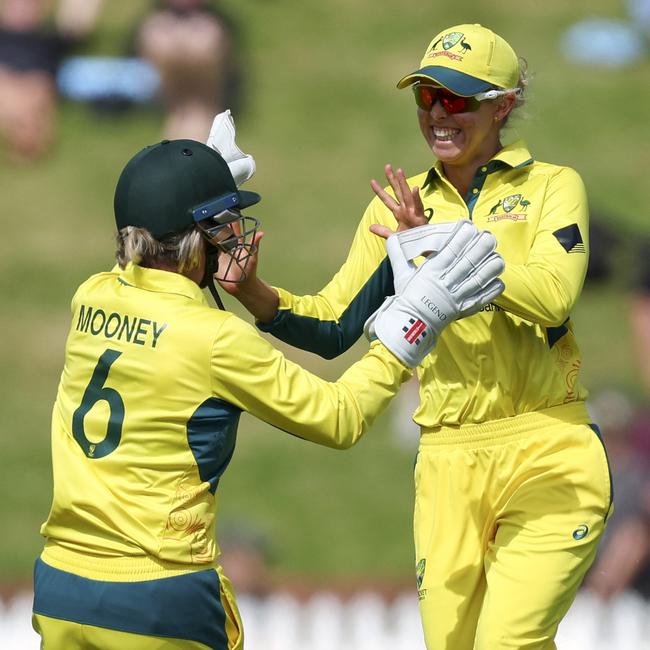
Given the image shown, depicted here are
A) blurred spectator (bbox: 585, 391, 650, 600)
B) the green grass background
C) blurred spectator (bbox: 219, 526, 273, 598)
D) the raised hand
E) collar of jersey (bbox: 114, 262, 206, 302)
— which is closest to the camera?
collar of jersey (bbox: 114, 262, 206, 302)

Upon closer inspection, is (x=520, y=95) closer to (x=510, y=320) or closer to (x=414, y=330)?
(x=510, y=320)

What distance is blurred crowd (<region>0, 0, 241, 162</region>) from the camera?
11.3m

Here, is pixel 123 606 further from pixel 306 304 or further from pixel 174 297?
pixel 306 304

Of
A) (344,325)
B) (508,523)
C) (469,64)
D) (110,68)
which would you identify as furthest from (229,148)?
(110,68)

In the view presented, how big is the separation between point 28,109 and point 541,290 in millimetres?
8681

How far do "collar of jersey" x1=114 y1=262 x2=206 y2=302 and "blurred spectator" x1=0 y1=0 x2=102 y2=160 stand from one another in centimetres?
857

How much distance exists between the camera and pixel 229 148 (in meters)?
4.08

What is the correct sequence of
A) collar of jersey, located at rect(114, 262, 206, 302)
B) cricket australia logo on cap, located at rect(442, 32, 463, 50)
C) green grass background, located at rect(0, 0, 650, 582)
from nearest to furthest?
collar of jersey, located at rect(114, 262, 206, 302), cricket australia logo on cap, located at rect(442, 32, 463, 50), green grass background, located at rect(0, 0, 650, 582)

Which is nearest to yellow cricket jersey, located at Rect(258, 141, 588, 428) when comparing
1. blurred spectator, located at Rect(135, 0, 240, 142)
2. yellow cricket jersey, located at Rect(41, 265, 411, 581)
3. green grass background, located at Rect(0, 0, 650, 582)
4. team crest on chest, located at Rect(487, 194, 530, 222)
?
team crest on chest, located at Rect(487, 194, 530, 222)

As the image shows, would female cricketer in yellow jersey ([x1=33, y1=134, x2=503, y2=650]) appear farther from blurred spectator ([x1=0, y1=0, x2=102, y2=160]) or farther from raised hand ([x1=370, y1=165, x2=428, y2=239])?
blurred spectator ([x1=0, y1=0, x2=102, y2=160])

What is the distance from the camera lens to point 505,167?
3.95 metres

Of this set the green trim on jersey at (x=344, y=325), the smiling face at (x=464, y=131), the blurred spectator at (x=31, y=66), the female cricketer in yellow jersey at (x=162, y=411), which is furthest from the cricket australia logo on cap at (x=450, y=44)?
the blurred spectator at (x=31, y=66)

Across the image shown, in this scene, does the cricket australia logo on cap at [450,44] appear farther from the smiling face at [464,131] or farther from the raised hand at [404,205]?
the raised hand at [404,205]

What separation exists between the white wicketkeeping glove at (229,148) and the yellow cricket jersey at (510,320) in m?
0.40
